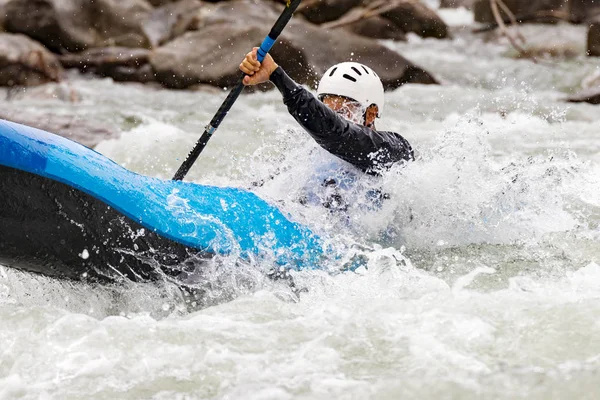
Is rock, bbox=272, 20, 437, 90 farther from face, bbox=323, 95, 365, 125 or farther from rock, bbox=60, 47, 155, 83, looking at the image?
face, bbox=323, 95, 365, 125

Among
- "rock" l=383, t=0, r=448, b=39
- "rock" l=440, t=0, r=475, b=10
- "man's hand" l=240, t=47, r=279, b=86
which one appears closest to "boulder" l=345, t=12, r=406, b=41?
"rock" l=383, t=0, r=448, b=39

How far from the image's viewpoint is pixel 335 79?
4559mm

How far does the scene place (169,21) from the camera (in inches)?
545

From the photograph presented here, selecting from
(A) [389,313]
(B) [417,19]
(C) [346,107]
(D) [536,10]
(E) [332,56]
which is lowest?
(E) [332,56]

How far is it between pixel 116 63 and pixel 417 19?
5.82 meters

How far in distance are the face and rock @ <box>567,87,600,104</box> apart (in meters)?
6.37

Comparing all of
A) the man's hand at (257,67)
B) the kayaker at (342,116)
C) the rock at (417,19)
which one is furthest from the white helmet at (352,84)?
the rock at (417,19)

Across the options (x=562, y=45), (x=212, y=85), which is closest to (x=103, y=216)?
(x=212, y=85)

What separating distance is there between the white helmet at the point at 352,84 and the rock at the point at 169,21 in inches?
354

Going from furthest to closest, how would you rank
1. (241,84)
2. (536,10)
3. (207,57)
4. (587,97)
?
(536,10) → (207,57) → (587,97) → (241,84)

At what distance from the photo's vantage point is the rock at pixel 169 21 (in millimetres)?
13438

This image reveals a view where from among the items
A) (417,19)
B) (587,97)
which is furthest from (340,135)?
(417,19)

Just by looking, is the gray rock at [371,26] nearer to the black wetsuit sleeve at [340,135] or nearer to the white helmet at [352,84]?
the white helmet at [352,84]

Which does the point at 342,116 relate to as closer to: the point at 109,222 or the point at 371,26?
the point at 109,222
